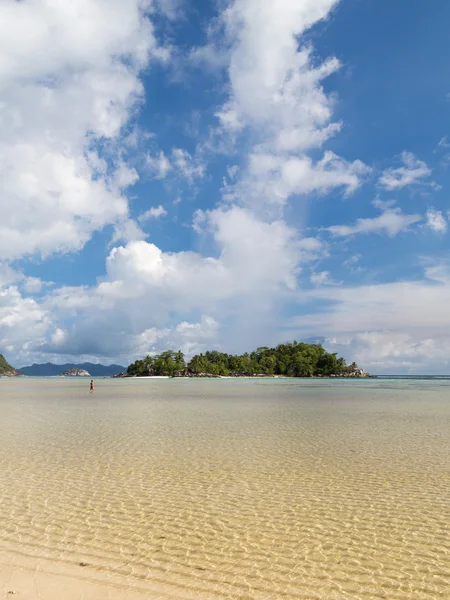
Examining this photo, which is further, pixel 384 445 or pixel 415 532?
pixel 384 445

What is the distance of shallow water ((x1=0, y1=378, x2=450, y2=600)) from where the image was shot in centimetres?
728

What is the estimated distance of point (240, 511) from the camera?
1050cm

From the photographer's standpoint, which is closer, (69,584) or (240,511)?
(69,584)

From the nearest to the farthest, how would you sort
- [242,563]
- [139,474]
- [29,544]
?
[242,563], [29,544], [139,474]

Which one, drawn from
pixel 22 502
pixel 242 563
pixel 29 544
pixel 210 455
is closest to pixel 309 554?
pixel 242 563

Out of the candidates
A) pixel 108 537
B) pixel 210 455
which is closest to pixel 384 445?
pixel 210 455

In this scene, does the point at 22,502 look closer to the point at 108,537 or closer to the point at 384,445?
the point at 108,537

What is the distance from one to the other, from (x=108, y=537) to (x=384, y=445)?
48.1 ft

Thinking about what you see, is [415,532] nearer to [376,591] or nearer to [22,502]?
[376,591]

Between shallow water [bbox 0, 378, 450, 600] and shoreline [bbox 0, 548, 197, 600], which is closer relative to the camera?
shoreline [bbox 0, 548, 197, 600]

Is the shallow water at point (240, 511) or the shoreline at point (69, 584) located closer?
the shoreline at point (69, 584)

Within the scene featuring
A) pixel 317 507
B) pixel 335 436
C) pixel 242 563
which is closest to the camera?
pixel 242 563

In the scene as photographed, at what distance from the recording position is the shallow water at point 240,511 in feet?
23.9

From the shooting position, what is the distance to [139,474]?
1428cm
